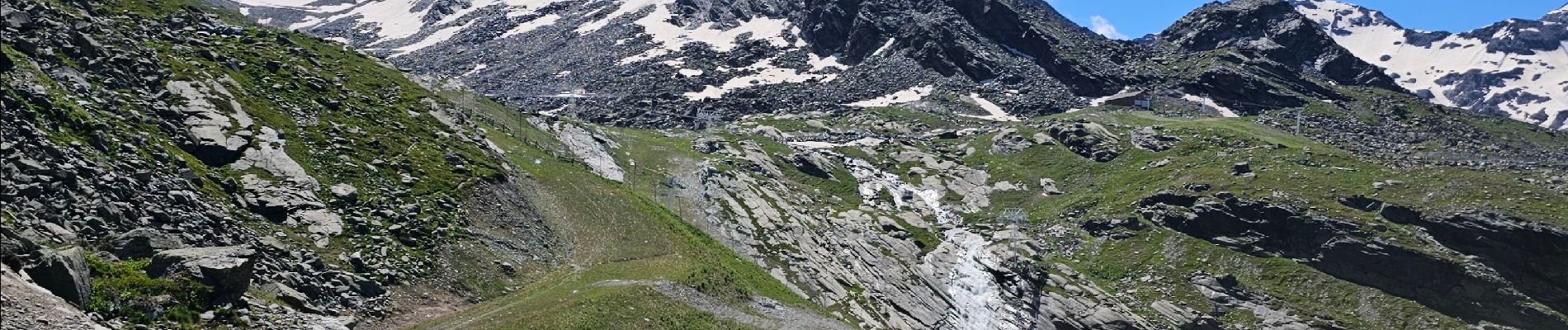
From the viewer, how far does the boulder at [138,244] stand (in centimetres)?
3797

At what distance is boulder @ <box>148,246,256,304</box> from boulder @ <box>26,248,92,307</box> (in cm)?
432

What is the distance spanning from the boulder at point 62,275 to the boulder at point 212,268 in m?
4.32

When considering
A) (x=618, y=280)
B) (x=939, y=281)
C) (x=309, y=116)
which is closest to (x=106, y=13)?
(x=309, y=116)

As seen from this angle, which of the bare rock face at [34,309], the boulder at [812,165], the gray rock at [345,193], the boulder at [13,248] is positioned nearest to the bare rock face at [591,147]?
the boulder at [812,165]

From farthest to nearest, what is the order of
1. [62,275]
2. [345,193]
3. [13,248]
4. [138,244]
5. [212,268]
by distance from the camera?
[345,193] → [138,244] → [212,268] → [13,248] → [62,275]

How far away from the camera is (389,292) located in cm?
4841

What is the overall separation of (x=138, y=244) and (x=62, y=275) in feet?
25.1

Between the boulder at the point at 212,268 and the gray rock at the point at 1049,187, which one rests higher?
the boulder at the point at 212,268

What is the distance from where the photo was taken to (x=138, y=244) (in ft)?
127

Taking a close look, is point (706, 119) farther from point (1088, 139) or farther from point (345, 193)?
point (345, 193)

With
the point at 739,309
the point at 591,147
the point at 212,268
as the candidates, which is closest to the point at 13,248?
the point at 212,268

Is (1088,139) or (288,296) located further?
(1088,139)

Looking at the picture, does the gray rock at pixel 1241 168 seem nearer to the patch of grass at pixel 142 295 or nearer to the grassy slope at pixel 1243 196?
the grassy slope at pixel 1243 196

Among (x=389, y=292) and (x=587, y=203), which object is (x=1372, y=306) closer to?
(x=587, y=203)
